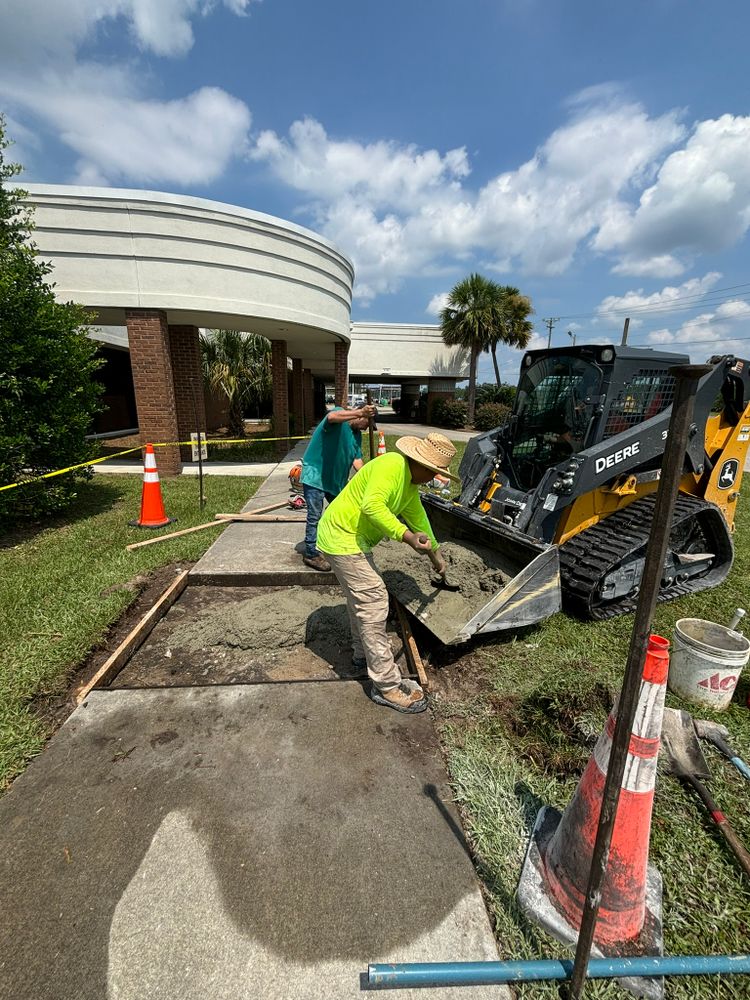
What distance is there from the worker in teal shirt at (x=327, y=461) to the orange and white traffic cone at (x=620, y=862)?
3201 mm

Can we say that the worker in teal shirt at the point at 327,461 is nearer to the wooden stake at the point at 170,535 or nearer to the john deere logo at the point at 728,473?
the wooden stake at the point at 170,535

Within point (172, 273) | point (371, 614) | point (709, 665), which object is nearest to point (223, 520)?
point (371, 614)

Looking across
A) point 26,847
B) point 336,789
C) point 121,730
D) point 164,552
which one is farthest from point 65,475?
point 336,789

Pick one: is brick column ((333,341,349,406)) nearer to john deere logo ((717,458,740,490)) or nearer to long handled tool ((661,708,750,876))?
john deere logo ((717,458,740,490))

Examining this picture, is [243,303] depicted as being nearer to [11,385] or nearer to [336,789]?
[11,385]

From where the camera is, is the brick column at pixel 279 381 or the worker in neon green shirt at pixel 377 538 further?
the brick column at pixel 279 381

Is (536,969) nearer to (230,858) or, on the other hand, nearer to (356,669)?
(230,858)

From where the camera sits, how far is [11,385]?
5445 mm

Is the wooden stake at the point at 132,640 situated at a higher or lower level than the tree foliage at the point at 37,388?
lower

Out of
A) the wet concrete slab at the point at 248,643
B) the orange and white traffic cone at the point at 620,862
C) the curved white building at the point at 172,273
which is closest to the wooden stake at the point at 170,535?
the wet concrete slab at the point at 248,643

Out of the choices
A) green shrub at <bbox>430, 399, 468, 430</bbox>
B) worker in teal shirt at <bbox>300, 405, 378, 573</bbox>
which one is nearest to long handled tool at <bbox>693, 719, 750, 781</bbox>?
worker in teal shirt at <bbox>300, 405, 378, 573</bbox>

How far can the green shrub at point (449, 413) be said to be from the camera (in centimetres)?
2811

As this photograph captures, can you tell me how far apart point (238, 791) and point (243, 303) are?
33.4 ft

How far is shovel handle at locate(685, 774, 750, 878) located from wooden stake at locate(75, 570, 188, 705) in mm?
3541
